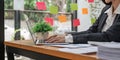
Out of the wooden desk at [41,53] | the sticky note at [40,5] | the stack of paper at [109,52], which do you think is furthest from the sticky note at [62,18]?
the stack of paper at [109,52]

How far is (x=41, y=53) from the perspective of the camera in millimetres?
1306

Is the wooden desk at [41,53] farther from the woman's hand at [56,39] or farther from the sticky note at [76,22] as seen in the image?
the sticky note at [76,22]

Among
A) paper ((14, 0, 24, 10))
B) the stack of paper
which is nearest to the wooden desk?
the stack of paper

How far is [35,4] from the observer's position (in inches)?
128

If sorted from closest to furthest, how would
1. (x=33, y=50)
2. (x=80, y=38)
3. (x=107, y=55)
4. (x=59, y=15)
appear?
(x=107, y=55)
(x=33, y=50)
(x=80, y=38)
(x=59, y=15)

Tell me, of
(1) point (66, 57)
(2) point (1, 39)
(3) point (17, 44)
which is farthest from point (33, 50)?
(2) point (1, 39)

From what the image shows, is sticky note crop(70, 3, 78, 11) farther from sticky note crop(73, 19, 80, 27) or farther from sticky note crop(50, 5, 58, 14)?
sticky note crop(50, 5, 58, 14)

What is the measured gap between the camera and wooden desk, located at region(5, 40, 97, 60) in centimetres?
106

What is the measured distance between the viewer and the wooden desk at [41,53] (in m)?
1.06

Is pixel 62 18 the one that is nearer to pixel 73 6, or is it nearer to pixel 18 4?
pixel 73 6

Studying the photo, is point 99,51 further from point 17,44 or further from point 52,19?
point 52,19

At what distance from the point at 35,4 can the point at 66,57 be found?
7.36 ft

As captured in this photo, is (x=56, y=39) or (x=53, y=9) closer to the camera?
(x=56, y=39)

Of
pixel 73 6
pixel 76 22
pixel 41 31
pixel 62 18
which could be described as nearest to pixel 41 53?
pixel 41 31
